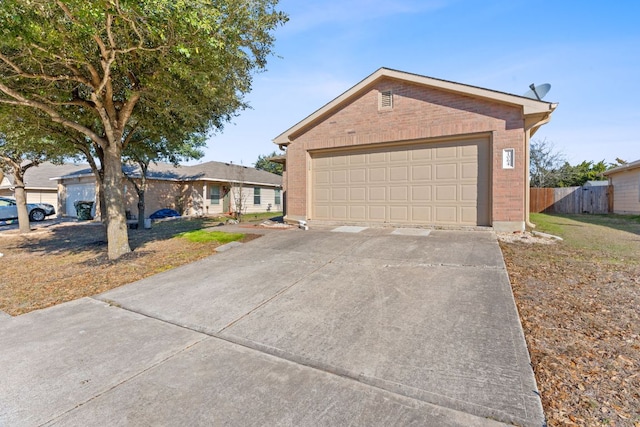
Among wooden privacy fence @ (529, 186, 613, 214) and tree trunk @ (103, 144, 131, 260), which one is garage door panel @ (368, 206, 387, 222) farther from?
wooden privacy fence @ (529, 186, 613, 214)

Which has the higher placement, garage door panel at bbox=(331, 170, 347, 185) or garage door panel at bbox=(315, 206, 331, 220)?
garage door panel at bbox=(331, 170, 347, 185)

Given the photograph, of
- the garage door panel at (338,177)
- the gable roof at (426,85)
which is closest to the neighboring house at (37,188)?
the gable roof at (426,85)

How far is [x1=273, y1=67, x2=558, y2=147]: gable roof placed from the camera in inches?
307

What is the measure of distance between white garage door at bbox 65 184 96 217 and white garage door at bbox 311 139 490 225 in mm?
15359

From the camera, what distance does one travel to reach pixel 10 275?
6328mm

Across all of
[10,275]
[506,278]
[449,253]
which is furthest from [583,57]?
[10,275]

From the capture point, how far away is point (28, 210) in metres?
17.4

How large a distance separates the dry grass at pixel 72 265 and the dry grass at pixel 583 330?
20.2 ft

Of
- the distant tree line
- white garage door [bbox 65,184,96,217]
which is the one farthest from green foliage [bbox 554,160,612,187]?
white garage door [bbox 65,184,96,217]

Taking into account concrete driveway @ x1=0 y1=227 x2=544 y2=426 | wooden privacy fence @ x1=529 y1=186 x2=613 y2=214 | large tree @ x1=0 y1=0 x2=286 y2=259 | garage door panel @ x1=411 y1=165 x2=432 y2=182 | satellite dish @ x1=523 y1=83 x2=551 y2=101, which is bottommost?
concrete driveway @ x1=0 y1=227 x2=544 y2=426

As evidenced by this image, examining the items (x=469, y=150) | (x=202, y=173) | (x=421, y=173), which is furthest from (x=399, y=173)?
(x=202, y=173)

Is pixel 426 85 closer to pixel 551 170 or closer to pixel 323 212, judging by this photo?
pixel 323 212

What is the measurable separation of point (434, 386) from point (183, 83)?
7.63m

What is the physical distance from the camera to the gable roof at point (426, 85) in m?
7.79
